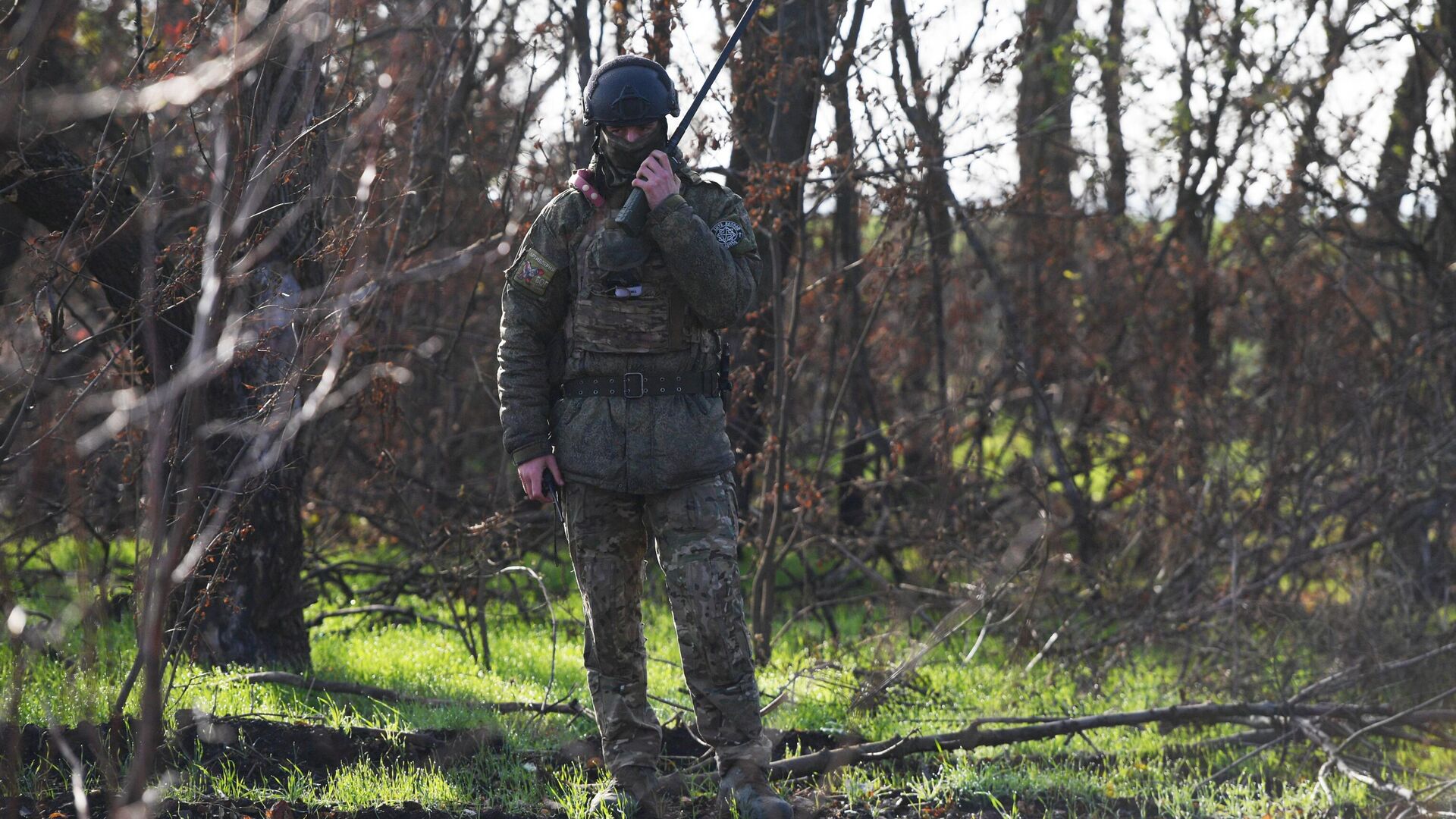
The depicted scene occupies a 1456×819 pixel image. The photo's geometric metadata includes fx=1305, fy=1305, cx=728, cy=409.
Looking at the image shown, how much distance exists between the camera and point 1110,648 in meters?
6.89

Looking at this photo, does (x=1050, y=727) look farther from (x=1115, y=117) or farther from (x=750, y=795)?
(x=1115, y=117)

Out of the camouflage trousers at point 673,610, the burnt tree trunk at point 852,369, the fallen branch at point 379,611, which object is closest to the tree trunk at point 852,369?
the burnt tree trunk at point 852,369

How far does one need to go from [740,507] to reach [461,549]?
1675mm

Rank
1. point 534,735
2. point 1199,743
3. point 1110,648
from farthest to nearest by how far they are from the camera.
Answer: point 1110,648
point 1199,743
point 534,735

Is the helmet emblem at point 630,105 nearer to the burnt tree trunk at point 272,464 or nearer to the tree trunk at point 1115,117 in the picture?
the burnt tree trunk at point 272,464

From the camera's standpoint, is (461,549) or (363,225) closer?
(363,225)

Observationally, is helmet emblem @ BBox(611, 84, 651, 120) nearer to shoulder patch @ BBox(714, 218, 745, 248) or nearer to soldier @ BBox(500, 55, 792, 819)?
soldier @ BBox(500, 55, 792, 819)

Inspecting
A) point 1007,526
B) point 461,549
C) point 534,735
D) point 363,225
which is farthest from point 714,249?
point 1007,526

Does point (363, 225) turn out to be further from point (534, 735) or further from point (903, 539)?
point (903, 539)

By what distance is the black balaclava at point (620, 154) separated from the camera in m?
4.07

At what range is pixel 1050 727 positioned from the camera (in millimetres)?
5105

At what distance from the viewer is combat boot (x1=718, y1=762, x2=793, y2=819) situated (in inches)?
155

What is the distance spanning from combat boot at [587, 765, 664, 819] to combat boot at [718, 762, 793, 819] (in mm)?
215

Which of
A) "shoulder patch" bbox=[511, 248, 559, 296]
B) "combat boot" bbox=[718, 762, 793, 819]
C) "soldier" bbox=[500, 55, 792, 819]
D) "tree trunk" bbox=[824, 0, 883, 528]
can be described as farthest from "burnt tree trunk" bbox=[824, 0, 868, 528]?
"combat boot" bbox=[718, 762, 793, 819]
